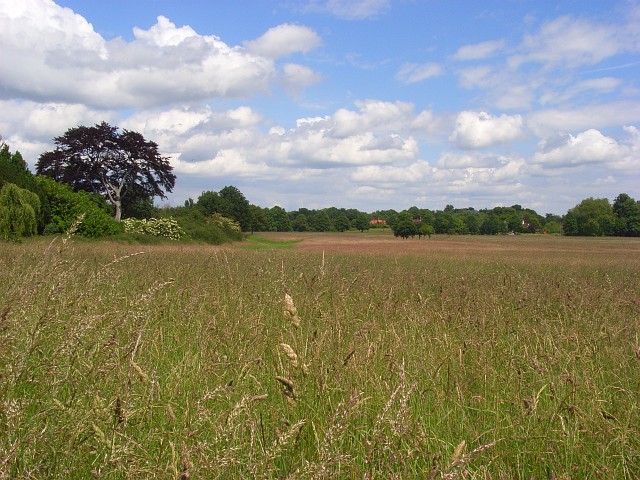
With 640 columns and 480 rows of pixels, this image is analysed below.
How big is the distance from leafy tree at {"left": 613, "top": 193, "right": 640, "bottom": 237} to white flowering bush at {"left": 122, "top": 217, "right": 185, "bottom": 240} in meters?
64.8

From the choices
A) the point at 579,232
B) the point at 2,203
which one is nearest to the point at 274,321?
the point at 2,203

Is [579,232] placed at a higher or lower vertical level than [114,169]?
lower

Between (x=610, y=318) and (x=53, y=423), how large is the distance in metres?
4.95

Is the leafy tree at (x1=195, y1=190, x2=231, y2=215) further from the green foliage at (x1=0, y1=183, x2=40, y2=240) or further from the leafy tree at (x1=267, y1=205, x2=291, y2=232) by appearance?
the leafy tree at (x1=267, y1=205, x2=291, y2=232)

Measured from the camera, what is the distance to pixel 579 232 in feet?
254

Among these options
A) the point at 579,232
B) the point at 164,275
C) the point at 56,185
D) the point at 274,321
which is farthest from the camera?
the point at 579,232

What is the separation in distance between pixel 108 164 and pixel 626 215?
77.5 meters

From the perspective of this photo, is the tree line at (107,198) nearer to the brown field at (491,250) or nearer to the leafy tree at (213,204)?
the leafy tree at (213,204)

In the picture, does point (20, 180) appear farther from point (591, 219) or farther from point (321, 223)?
point (321, 223)

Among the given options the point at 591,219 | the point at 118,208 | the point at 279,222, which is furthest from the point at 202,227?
the point at 279,222

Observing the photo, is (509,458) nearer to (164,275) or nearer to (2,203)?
(164,275)

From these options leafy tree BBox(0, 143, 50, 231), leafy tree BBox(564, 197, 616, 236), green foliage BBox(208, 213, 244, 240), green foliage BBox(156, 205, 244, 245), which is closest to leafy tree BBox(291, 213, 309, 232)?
leafy tree BBox(564, 197, 616, 236)

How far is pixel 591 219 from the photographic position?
245 ft

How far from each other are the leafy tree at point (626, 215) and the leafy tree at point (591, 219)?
100 cm
